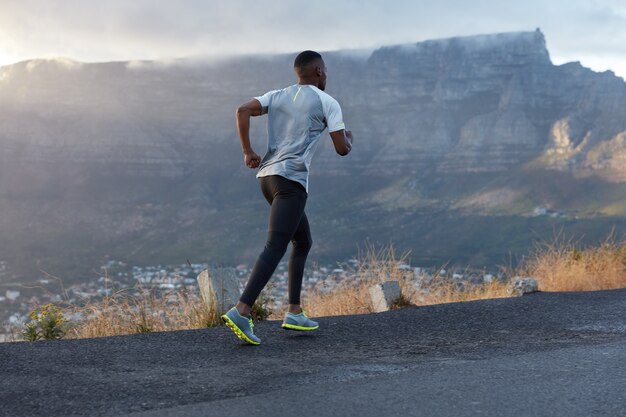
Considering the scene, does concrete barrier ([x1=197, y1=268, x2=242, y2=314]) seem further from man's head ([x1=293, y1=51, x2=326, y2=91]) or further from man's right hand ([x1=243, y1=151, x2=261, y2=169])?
man's head ([x1=293, y1=51, x2=326, y2=91])

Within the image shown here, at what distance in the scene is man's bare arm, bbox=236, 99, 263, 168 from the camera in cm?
605

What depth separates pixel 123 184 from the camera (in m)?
153

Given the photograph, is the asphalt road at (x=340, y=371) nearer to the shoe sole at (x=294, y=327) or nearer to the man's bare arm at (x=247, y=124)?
the shoe sole at (x=294, y=327)

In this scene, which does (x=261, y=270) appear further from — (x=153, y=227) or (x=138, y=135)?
(x=138, y=135)

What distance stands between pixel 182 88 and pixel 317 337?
18823 cm

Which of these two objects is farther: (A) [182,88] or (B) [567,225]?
(A) [182,88]

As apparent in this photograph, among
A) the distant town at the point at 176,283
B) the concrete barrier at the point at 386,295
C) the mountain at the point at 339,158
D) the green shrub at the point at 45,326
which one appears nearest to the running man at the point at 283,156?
the distant town at the point at 176,283

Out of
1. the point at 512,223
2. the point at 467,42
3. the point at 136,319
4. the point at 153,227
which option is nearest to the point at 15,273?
the point at 153,227

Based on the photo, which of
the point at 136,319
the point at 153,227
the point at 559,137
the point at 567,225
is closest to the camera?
the point at 136,319

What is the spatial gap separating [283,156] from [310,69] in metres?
0.77

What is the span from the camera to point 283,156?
6133 mm

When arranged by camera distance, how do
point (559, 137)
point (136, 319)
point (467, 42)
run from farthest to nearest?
point (467, 42)
point (559, 137)
point (136, 319)

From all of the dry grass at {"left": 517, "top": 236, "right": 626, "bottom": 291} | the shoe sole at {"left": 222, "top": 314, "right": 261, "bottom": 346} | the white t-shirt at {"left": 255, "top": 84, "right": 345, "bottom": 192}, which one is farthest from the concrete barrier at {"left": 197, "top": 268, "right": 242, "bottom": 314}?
the dry grass at {"left": 517, "top": 236, "right": 626, "bottom": 291}

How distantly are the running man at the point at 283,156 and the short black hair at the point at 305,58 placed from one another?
0.67 feet
